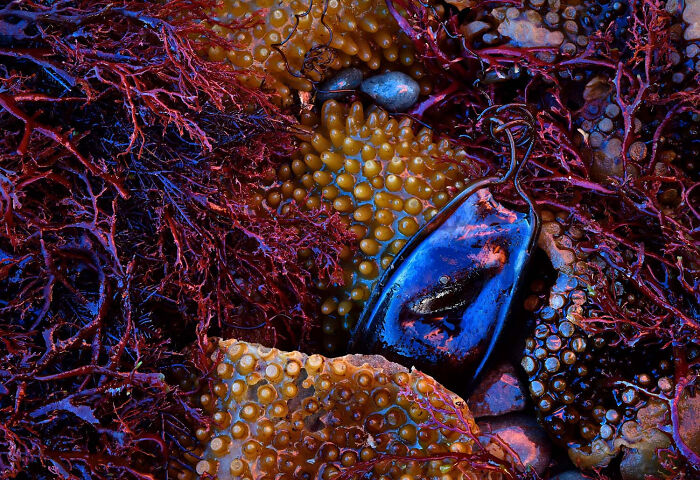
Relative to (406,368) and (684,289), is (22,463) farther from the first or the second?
(684,289)

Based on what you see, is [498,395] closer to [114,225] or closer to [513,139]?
[513,139]

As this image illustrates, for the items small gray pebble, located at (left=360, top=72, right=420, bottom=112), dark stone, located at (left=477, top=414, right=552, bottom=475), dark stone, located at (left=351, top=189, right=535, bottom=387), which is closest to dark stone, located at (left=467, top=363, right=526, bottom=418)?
dark stone, located at (left=477, top=414, right=552, bottom=475)

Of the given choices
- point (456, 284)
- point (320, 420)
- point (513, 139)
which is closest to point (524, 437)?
point (456, 284)

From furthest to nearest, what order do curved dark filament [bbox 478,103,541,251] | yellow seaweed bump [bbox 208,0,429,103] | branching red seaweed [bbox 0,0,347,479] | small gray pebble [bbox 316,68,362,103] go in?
small gray pebble [bbox 316,68,362,103] → yellow seaweed bump [bbox 208,0,429,103] → curved dark filament [bbox 478,103,541,251] → branching red seaweed [bbox 0,0,347,479]

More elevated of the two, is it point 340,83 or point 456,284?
point 340,83

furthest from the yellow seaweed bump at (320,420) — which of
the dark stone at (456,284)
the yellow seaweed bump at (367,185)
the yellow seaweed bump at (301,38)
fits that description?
the yellow seaweed bump at (301,38)

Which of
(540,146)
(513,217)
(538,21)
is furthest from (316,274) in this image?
(538,21)

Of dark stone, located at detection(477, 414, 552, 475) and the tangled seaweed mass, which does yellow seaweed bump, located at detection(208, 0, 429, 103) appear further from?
dark stone, located at detection(477, 414, 552, 475)
